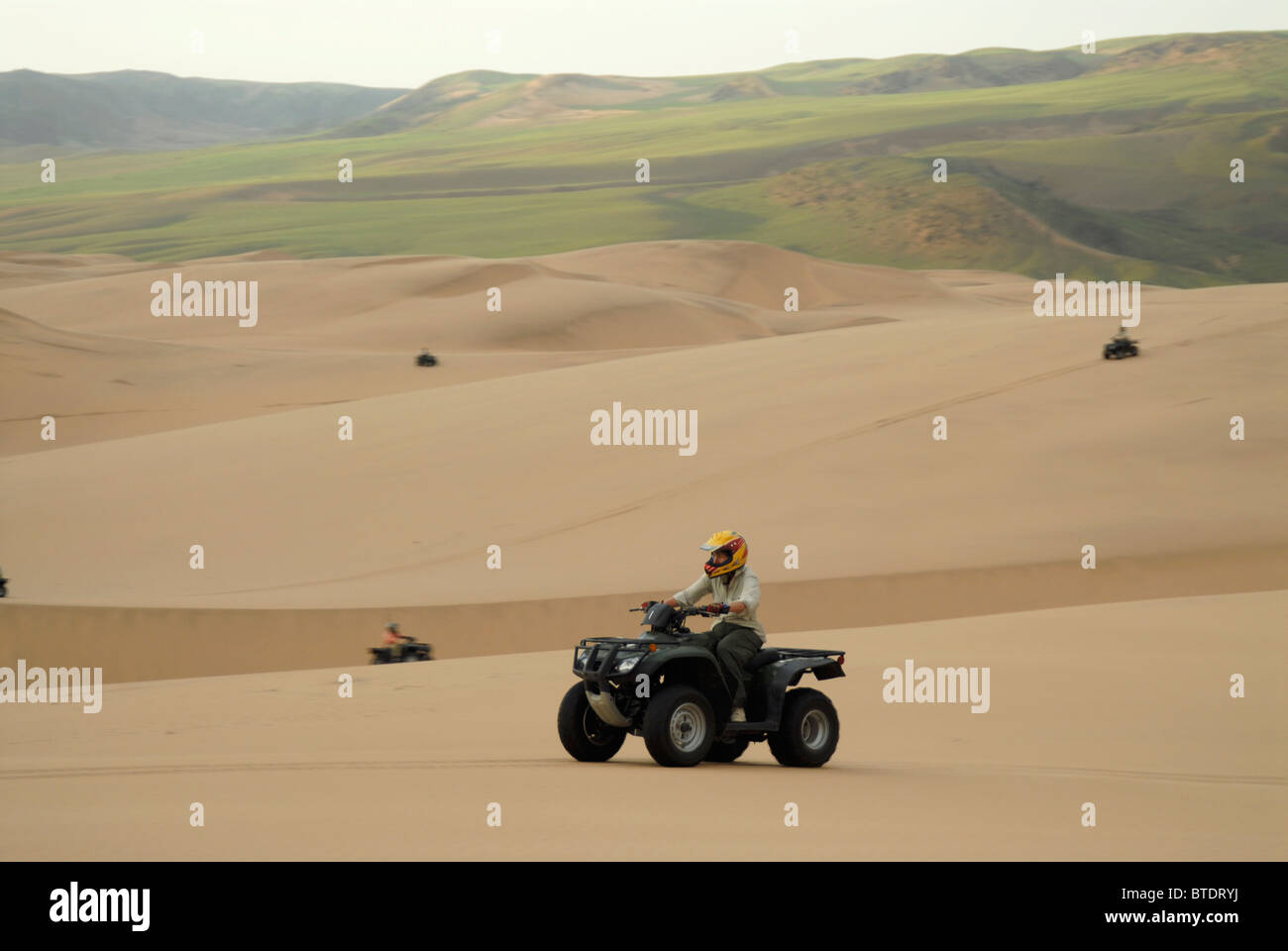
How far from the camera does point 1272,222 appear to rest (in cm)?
10631

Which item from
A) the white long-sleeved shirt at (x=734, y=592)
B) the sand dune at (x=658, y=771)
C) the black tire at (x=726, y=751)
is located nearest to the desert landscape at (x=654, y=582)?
the sand dune at (x=658, y=771)

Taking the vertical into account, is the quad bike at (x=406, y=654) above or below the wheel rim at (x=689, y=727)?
above

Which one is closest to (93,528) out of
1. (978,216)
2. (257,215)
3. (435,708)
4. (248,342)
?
(435,708)

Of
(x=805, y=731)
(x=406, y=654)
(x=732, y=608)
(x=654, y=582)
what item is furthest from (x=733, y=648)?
(x=654, y=582)

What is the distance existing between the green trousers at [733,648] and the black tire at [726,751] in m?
0.38

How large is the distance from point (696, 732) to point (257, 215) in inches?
4366

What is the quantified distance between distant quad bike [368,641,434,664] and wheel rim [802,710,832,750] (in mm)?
5564

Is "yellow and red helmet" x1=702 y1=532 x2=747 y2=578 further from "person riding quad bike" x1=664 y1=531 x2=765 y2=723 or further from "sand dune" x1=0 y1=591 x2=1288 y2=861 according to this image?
"sand dune" x1=0 y1=591 x2=1288 y2=861

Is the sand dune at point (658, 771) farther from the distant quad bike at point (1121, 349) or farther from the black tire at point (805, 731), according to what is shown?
the distant quad bike at point (1121, 349)

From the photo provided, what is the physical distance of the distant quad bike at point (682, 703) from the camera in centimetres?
746

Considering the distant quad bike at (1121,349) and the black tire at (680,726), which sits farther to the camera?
the distant quad bike at (1121,349)

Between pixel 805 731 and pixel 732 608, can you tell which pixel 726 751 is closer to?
pixel 805 731

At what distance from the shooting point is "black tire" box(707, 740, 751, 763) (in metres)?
8.10

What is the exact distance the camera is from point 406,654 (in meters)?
13.0
